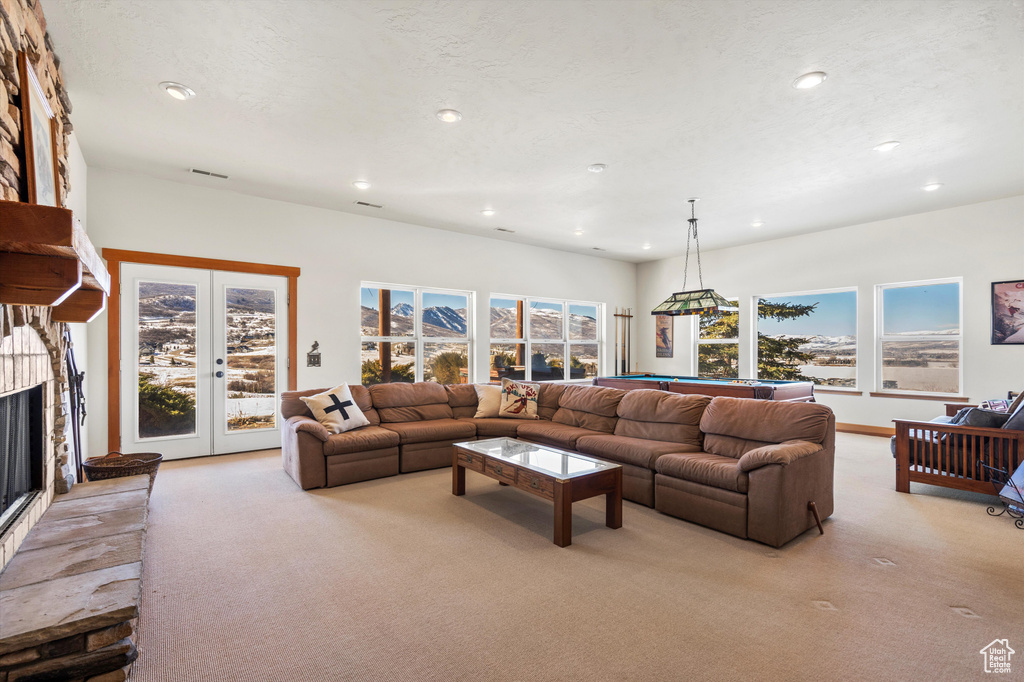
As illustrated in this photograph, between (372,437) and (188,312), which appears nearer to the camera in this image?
(372,437)

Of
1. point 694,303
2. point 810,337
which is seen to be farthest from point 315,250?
point 810,337

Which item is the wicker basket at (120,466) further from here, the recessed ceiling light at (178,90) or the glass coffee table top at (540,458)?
the recessed ceiling light at (178,90)

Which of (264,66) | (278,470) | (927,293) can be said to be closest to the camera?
(264,66)

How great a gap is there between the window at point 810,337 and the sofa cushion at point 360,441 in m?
6.36

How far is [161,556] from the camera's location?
2873 millimetres

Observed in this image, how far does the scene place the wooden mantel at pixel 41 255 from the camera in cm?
135

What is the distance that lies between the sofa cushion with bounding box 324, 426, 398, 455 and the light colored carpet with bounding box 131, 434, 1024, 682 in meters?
0.60

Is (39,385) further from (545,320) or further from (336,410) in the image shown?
(545,320)

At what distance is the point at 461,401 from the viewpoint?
19.0 feet

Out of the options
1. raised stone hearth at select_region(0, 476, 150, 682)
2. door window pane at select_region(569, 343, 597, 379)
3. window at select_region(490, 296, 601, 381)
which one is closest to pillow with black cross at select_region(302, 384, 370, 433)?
raised stone hearth at select_region(0, 476, 150, 682)

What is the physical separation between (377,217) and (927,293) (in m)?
7.36

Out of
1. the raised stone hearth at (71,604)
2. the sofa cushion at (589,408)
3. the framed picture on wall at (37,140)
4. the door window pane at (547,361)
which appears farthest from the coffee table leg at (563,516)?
the door window pane at (547,361)

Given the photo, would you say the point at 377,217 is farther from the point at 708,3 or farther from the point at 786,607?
the point at 786,607

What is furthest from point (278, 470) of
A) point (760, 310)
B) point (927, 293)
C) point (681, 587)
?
point (927, 293)
